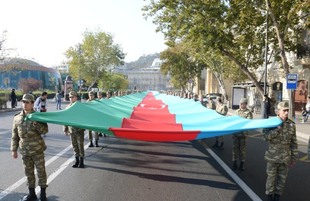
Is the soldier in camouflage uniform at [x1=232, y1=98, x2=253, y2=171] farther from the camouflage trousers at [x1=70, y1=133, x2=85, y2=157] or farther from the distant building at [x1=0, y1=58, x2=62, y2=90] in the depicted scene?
the distant building at [x1=0, y1=58, x2=62, y2=90]

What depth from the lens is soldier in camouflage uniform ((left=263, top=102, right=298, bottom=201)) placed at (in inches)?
232

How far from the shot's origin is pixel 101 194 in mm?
6457

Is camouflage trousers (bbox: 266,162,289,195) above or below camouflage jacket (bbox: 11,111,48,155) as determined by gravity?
below

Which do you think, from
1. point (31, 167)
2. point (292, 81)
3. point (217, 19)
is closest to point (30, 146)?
point (31, 167)

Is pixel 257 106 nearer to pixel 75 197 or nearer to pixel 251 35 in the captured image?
pixel 251 35

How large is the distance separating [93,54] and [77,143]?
55.0 metres

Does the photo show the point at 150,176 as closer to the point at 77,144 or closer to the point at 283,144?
the point at 77,144

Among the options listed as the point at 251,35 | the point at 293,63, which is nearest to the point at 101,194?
the point at 251,35

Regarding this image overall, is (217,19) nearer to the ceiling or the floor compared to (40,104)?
nearer to the ceiling

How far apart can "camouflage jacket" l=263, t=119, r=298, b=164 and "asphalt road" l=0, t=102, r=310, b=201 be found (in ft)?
3.33

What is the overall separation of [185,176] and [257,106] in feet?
95.3

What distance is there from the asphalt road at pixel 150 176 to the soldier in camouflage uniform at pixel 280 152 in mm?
632

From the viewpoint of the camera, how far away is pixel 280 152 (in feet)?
19.3

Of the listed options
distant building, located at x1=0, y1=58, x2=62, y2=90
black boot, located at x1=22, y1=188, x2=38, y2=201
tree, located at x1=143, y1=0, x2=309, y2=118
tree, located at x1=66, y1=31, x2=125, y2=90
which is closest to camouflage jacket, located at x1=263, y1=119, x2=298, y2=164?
black boot, located at x1=22, y1=188, x2=38, y2=201
